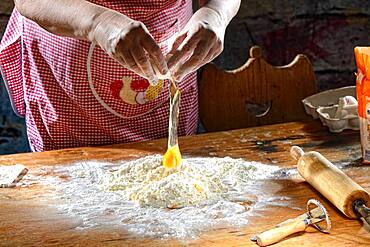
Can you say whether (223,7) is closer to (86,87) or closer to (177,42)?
(177,42)

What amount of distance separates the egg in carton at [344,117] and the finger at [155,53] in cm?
51

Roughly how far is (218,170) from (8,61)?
2.22 feet

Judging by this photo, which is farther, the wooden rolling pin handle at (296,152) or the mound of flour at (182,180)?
the wooden rolling pin handle at (296,152)

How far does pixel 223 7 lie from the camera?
5.44 ft

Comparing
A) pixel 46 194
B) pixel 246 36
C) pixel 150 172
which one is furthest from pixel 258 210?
pixel 246 36

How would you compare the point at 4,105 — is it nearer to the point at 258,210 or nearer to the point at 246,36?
the point at 246,36

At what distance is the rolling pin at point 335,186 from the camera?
1234 millimetres

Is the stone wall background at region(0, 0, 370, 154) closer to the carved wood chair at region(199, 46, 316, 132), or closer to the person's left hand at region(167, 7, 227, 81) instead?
the carved wood chair at region(199, 46, 316, 132)

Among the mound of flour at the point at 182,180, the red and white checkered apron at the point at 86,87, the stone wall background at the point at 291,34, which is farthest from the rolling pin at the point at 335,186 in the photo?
the stone wall background at the point at 291,34

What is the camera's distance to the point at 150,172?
1.46 metres

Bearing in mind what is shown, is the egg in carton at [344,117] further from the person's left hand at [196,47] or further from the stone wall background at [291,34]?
the stone wall background at [291,34]

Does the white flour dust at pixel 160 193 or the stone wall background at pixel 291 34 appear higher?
the stone wall background at pixel 291 34

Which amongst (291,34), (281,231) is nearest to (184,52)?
(281,231)

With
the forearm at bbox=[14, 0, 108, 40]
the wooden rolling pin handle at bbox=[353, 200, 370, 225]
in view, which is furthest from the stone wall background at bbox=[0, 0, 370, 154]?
the wooden rolling pin handle at bbox=[353, 200, 370, 225]
